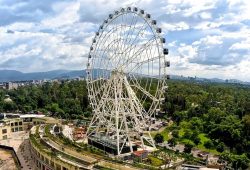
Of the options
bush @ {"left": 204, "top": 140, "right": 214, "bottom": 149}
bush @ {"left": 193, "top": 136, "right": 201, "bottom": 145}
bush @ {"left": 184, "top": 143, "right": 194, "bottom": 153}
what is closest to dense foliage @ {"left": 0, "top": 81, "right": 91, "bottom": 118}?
bush @ {"left": 193, "top": 136, "right": 201, "bottom": 145}

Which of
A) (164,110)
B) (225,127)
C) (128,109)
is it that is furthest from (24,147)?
(164,110)

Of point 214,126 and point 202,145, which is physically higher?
point 214,126

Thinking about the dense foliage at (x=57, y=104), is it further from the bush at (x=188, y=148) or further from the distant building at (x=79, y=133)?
the bush at (x=188, y=148)

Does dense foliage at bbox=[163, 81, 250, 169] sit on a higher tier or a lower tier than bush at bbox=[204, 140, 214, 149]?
higher

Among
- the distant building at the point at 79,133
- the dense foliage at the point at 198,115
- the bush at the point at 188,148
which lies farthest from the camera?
the distant building at the point at 79,133

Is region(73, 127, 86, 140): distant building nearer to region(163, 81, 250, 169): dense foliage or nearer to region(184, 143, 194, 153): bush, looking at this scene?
region(163, 81, 250, 169): dense foliage

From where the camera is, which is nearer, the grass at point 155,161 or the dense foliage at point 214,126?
the grass at point 155,161

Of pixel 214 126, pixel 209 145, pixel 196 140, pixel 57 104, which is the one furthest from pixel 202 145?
pixel 57 104

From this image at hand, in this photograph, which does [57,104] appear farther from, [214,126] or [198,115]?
[214,126]

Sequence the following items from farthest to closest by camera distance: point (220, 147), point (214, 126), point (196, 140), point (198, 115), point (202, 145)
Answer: point (198, 115) → point (214, 126) → point (196, 140) → point (202, 145) → point (220, 147)

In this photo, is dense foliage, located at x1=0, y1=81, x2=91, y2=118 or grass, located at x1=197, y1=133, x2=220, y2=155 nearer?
grass, located at x1=197, y1=133, x2=220, y2=155

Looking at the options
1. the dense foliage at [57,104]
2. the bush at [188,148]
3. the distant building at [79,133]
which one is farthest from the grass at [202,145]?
the dense foliage at [57,104]

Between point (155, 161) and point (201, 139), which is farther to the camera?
point (201, 139)
